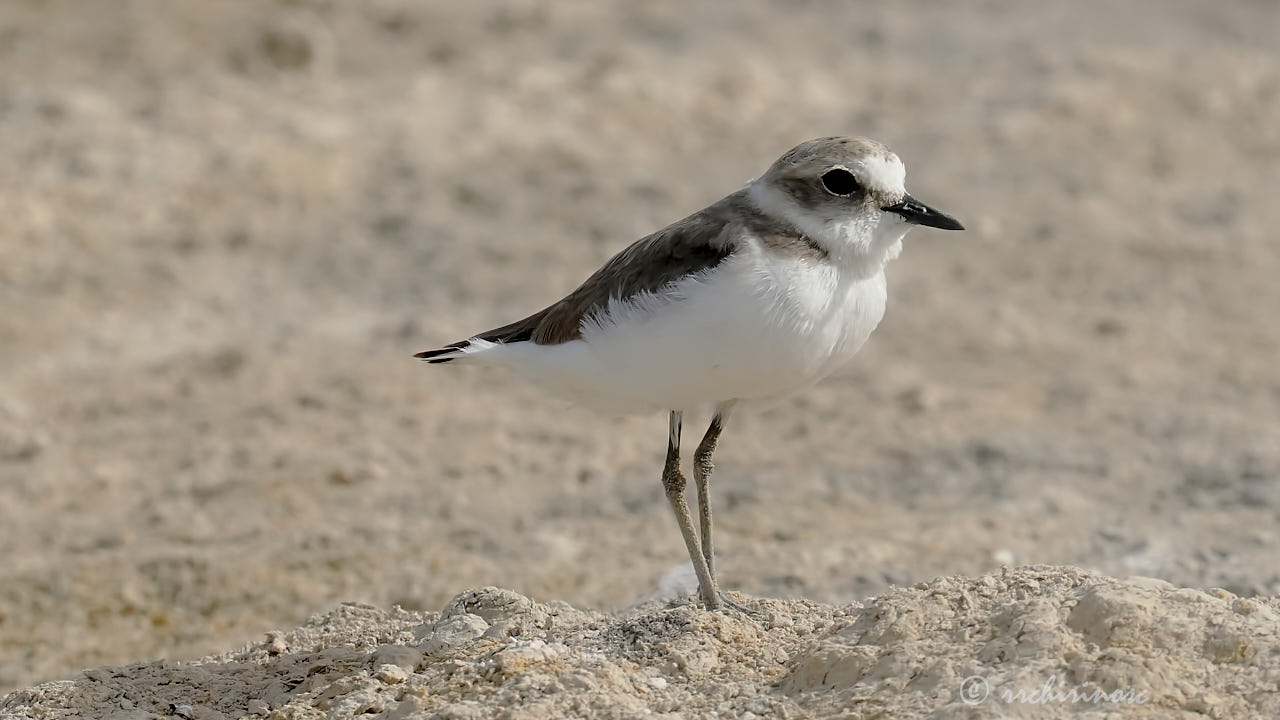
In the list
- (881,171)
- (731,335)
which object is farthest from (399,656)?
(881,171)

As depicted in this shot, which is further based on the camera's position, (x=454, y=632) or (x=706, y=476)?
(x=706, y=476)

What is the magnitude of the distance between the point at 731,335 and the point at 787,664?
0.94 m

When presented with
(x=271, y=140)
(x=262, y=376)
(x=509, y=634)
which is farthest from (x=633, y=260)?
(x=271, y=140)

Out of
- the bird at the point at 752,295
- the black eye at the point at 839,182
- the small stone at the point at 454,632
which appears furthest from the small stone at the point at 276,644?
the black eye at the point at 839,182

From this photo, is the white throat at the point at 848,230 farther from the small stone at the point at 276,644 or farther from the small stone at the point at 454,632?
the small stone at the point at 276,644

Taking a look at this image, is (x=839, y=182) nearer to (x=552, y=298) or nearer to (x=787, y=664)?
(x=787, y=664)

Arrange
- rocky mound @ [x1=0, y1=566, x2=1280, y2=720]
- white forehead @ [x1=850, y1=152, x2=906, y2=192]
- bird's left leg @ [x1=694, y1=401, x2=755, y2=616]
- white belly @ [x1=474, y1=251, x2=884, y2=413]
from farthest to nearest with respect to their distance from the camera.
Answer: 1. bird's left leg @ [x1=694, y1=401, x2=755, y2=616]
2. white forehead @ [x1=850, y1=152, x2=906, y2=192]
3. white belly @ [x1=474, y1=251, x2=884, y2=413]
4. rocky mound @ [x1=0, y1=566, x2=1280, y2=720]

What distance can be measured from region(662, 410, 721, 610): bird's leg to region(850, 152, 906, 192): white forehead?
95 cm

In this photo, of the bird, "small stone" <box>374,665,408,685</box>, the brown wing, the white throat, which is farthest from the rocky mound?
the white throat

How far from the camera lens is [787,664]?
4.09 metres

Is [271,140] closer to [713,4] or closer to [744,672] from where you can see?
[713,4]

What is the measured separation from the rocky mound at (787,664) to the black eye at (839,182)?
118 cm

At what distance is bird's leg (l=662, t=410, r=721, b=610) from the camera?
182 inches

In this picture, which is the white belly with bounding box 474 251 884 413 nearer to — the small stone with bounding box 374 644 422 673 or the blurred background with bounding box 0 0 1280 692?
the small stone with bounding box 374 644 422 673
